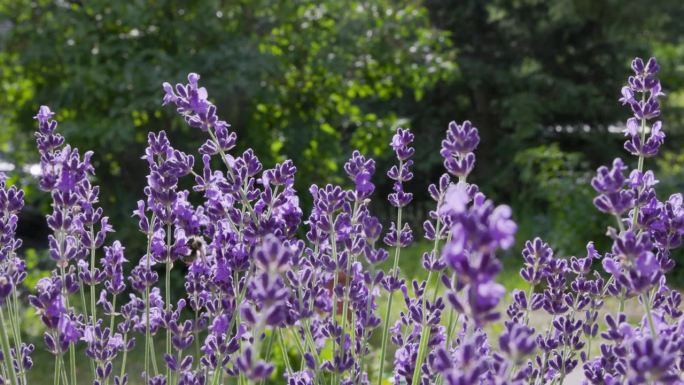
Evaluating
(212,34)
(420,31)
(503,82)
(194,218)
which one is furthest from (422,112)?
(194,218)

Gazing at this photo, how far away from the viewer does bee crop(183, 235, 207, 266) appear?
5.97 feet

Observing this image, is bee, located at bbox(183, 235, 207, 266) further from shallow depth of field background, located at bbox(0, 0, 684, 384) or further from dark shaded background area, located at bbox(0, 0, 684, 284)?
dark shaded background area, located at bbox(0, 0, 684, 284)

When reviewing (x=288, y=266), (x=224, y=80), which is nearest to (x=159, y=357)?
(x=224, y=80)

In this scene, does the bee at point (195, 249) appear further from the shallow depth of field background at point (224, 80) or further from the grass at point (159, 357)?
the shallow depth of field background at point (224, 80)

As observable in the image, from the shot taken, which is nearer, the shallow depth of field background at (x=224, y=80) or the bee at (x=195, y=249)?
the bee at (x=195, y=249)

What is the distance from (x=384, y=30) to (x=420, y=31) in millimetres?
351

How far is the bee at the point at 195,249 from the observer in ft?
5.97

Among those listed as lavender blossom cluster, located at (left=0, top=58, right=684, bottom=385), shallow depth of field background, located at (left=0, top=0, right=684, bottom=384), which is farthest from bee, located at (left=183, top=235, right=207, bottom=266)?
shallow depth of field background, located at (left=0, top=0, right=684, bottom=384)

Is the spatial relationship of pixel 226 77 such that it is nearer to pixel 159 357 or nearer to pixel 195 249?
pixel 159 357

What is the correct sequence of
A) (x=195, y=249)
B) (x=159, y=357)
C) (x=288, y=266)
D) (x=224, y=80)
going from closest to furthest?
(x=288, y=266) < (x=195, y=249) < (x=159, y=357) < (x=224, y=80)

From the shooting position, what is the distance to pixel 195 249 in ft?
6.26

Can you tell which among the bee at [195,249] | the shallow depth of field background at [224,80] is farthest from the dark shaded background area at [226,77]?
the bee at [195,249]

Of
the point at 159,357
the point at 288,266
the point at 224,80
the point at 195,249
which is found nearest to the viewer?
the point at 288,266

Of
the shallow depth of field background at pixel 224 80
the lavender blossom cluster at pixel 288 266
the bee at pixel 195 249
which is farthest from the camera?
the shallow depth of field background at pixel 224 80
